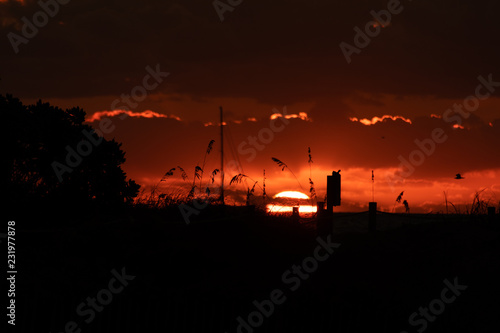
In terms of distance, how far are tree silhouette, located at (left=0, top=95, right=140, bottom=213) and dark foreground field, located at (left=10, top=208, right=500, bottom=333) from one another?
92 centimetres

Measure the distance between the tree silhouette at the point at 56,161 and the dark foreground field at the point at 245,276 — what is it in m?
0.92

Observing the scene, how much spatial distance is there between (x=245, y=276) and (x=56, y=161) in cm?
647

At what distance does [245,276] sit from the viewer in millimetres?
12156

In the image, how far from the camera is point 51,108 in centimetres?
1627

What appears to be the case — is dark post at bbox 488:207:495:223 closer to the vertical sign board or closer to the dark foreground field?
the dark foreground field

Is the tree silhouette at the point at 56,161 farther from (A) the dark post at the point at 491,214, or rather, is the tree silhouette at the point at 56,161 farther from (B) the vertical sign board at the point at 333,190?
(A) the dark post at the point at 491,214

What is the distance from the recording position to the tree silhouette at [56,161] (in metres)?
15.2

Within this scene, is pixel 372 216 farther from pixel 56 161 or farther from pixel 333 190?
pixel 56 161

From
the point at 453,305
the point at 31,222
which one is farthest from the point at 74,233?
the point at 453,305

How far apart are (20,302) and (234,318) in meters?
3.72

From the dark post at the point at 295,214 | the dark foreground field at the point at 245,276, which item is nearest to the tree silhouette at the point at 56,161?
the dark foreground field at the point at 245,276

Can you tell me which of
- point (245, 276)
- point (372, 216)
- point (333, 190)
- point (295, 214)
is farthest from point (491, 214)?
point (245, 276)

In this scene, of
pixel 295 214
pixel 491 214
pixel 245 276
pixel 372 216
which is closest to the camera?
pixel 245 276

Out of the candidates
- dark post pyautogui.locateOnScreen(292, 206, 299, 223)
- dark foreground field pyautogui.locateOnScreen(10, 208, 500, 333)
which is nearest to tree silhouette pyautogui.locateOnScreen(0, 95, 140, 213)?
dark foreground field pyautogui.locateOnScreen(10, 208, 500, 333)
